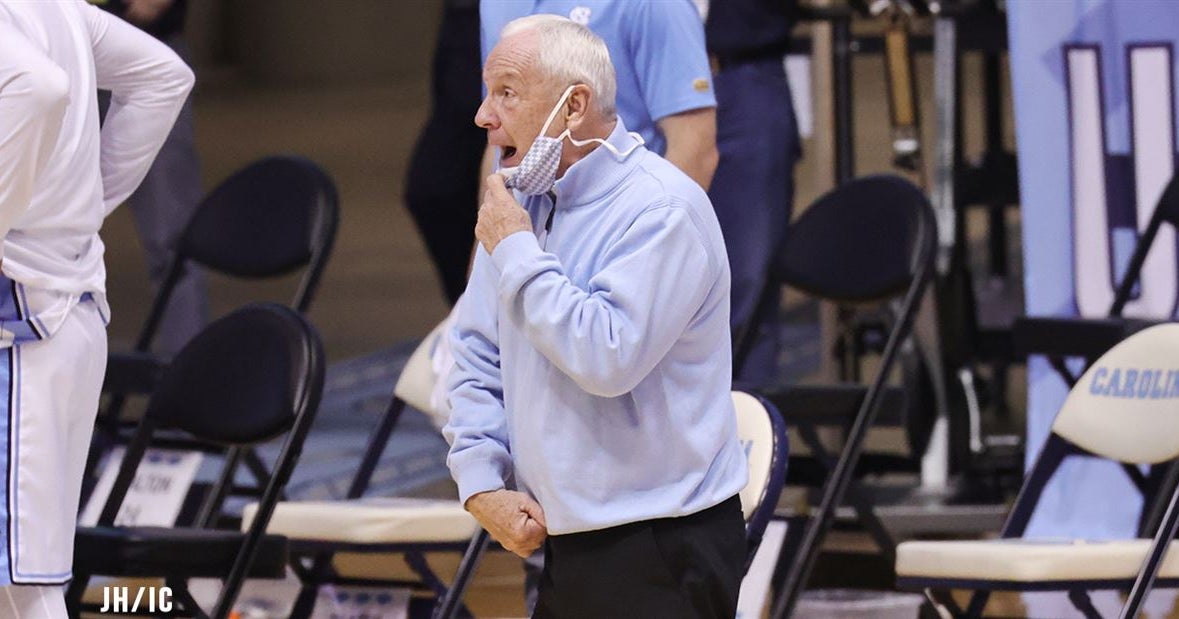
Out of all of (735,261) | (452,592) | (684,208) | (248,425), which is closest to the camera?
(684,208)

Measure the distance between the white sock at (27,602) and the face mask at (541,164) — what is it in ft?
4.26

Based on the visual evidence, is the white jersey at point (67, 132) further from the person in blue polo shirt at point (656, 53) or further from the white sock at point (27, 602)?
the person in blue polo shirt at point (656, 53)

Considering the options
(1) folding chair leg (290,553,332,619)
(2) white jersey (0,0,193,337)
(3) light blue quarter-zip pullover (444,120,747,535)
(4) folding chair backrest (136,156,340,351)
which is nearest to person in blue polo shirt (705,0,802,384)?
(4) folding chair backrest (136,156,340,351)

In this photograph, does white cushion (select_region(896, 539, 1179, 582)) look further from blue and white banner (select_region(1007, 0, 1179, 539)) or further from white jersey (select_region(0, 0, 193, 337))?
white jersey (select_region(0, 0, 193, 337))

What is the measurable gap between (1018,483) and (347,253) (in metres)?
7.17

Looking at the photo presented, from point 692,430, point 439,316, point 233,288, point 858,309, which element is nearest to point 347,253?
point 233,288

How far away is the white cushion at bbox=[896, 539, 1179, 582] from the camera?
3826mm

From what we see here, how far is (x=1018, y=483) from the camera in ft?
19.8

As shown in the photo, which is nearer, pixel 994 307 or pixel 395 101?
pixel 994 307

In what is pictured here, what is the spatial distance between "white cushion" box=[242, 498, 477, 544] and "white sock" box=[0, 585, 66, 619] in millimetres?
729

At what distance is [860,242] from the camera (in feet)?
17.0

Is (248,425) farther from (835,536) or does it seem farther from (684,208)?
(835,536)

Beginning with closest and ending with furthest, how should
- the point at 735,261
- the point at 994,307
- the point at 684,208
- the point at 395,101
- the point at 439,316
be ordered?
the point at 684,208 < the point at 735,261 < the point at 994,307 < the point at 439,316 < the point at 395,101

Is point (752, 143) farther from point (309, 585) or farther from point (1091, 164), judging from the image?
point (309, 585)
